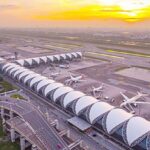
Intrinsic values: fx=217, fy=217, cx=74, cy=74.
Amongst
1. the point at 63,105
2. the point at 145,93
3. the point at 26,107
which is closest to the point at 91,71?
the point at 145,93

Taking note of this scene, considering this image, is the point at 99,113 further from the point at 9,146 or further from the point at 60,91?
the point at 9,146

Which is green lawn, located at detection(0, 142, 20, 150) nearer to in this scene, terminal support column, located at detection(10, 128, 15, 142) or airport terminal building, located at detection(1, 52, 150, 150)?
terminal support column, located at detection(10, 128, 15, 142)

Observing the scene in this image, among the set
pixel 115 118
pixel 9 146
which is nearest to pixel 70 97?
pixel 115 118

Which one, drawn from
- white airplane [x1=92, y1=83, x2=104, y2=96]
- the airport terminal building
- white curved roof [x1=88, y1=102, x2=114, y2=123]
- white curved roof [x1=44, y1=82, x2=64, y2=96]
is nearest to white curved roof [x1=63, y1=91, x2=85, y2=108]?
the airport terminal building

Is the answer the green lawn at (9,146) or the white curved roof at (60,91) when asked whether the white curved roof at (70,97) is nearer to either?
the white curved roof at (60,91)

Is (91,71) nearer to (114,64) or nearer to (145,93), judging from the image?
(114,64)

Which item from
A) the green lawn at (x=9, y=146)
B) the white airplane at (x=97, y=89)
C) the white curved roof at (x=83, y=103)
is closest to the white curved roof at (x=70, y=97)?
the white curved roof at (x=83, y=103)
